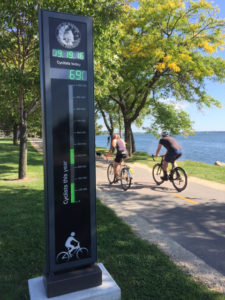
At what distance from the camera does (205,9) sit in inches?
632

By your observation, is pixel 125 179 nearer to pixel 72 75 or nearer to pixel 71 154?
pixel 71 154

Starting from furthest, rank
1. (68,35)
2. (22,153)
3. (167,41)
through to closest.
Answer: (167,41)
(22,153)
(68,35)

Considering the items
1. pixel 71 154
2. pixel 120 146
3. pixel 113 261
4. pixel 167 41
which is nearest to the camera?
pixel 71 154

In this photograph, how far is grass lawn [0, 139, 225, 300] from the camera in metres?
3.21

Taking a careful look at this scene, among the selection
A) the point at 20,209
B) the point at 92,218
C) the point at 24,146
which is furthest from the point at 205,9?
the point at 92,218

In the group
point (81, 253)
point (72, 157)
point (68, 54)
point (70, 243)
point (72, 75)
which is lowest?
point (81, 253)

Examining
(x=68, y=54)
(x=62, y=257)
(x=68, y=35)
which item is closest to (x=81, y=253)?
(x=62, y=257)

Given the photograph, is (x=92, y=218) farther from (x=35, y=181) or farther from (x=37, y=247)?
(x=35, y=181)

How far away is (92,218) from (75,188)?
45 centimetres

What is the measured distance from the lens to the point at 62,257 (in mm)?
2934

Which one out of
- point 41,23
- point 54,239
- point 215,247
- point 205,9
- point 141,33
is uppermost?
point 205,9

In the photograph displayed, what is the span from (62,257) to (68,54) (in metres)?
2.27

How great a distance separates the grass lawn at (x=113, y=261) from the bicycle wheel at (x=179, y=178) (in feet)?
10.9

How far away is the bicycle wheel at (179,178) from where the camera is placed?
8.63m
